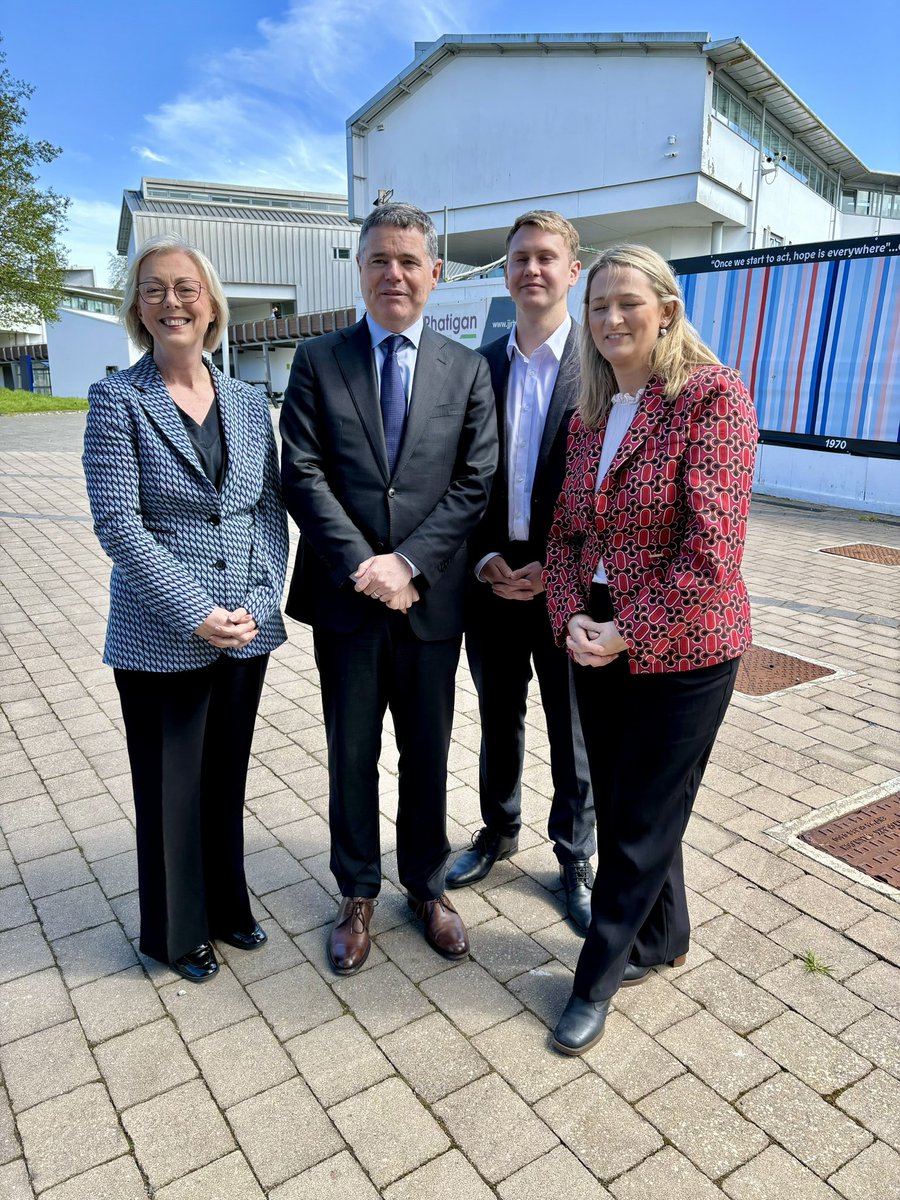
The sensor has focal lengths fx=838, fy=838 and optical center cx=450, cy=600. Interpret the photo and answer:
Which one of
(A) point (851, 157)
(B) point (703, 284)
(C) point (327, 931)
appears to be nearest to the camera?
(C) point (327, 931)

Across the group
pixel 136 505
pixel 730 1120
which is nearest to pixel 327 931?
pixel 730 1120

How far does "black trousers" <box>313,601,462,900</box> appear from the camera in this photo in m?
2.69

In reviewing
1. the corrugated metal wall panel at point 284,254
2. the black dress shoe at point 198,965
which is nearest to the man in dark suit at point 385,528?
the black dress shoe at point 198,965

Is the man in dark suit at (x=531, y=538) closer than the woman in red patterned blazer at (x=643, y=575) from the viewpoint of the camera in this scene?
No

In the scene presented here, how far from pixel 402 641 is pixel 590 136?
23.7m

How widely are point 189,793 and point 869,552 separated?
8.09 meters

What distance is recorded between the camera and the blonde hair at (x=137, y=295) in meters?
2.44

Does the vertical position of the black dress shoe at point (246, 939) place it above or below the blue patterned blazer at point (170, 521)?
below

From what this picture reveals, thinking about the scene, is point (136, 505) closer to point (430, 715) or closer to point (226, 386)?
point (226, 386)

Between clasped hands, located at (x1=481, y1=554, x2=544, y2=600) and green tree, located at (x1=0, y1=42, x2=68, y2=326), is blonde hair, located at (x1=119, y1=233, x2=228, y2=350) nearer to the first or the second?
clasped hands, located at (x1=481, y1=554, x2=544, y2=600)

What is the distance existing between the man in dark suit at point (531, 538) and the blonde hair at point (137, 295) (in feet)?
3.18

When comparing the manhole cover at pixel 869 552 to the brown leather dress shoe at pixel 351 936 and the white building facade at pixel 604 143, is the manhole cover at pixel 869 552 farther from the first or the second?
the white building facade at pixel 604 143

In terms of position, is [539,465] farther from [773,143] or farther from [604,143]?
[773,143]

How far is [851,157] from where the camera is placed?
1133 inches
